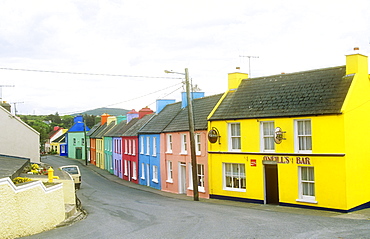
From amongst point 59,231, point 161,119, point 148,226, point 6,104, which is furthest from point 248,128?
point 6,104

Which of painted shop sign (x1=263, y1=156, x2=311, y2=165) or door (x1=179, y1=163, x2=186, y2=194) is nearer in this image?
painted shop sign (x1=263, y1=156, x2=311, y2=165)

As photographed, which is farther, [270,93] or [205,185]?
[205,185]

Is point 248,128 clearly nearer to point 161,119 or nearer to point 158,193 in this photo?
point 158,193

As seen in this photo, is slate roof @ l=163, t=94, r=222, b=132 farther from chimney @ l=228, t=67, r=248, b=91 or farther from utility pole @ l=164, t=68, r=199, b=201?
utility pole @ l=164, t=68, r=199, b=201

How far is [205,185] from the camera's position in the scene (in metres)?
27.6

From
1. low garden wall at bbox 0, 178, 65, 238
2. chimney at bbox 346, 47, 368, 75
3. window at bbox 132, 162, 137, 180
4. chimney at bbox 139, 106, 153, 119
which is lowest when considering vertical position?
window at bbox 132, 162, 137, 180

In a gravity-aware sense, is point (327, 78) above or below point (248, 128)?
above

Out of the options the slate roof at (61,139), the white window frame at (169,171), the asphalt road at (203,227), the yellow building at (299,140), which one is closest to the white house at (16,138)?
the white window frame at (169,171)

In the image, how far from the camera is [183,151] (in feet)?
103

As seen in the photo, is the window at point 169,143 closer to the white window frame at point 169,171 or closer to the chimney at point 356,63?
the white window frame at point 169,171

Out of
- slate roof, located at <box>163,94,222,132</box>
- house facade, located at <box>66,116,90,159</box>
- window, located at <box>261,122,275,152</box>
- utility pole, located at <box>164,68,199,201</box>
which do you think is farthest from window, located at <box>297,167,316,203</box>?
house facade, located at <box>66,116,90,159</box>

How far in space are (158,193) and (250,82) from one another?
40.5ft

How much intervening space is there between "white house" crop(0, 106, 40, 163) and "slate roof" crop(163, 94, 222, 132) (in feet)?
34.8

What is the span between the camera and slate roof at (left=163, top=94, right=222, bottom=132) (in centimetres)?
2883
